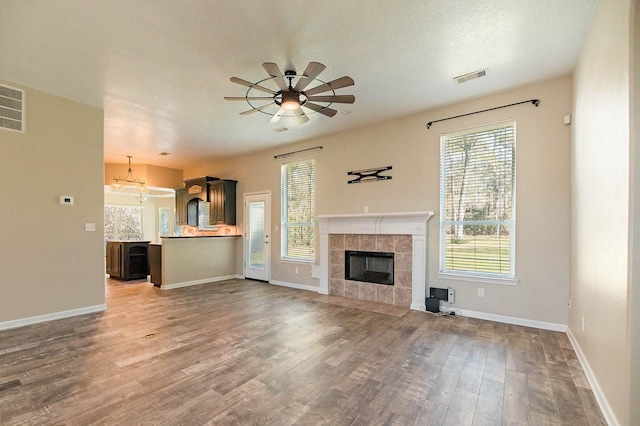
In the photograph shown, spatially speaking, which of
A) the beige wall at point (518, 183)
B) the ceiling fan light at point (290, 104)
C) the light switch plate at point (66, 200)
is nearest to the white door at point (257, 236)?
the beige wall at point (518, 183)

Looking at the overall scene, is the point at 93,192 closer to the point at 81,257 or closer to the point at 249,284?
the point at 81,257

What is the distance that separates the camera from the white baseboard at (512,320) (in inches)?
141

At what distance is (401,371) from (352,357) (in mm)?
490

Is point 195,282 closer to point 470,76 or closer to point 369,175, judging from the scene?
point 369,175

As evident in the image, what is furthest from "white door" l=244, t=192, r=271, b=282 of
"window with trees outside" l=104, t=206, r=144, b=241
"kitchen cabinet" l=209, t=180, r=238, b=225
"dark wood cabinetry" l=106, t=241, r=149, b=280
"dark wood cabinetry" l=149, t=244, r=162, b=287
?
"window with trees outside" l=104, t=206, r=144, b=241

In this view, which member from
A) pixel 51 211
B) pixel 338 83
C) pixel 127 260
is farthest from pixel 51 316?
pixel 338 83

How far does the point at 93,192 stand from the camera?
14.7ft

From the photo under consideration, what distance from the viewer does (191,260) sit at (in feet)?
21.7

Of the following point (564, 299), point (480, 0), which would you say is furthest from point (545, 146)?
point (480, 0)

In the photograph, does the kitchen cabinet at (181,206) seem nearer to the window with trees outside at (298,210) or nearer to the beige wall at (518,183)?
the window with trees outside at (298,210)

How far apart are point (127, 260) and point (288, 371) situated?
6.29 meters

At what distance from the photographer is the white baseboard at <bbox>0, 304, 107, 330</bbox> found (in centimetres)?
369

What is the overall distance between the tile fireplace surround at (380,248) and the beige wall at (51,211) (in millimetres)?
3686

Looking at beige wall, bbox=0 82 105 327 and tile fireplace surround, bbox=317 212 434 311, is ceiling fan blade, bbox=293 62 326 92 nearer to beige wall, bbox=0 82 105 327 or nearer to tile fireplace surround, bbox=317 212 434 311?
tile fireplace surround, bbox=317 212 434 311
